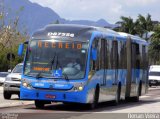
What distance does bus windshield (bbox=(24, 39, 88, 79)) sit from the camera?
68.7 ft

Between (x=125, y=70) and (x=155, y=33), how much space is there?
7024 centimetres

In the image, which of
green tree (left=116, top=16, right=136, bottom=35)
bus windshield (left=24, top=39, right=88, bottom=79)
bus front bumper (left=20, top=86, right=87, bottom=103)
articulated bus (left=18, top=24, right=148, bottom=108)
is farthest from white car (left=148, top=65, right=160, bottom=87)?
bus front bumper (left=20, top=86, right=87, bottom=103)

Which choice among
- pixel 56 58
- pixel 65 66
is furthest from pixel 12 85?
pixel 65 66

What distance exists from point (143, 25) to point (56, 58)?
253 ft

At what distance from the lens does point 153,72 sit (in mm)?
61719

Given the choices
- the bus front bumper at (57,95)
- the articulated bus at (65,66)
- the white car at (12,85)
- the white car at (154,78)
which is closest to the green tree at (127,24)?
the white car at (154,78)

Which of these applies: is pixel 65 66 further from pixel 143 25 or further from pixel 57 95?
pixel 143 25

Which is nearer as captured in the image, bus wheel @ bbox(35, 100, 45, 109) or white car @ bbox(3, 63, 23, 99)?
bus wheel @ bbox(35, 100, 45, 109)

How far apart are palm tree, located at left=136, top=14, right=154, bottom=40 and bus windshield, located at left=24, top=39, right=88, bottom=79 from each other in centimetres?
7464

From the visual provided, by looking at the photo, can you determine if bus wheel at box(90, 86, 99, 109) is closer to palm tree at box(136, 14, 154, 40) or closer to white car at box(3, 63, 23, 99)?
white car at box(3, 63, 23, 99)

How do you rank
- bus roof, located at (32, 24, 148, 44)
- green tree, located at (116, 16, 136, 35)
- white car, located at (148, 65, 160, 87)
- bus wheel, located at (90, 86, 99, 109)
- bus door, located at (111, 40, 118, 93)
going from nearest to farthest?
bus roof, located at (32, 24, 148, 44)
bus wheel, located at (90, 86, 99, 109)
bus door, located at (111, 40, 118, 93)
white car, located at (148, 65, 160, 87)
green tree, located at (116, 16, 136, 35)

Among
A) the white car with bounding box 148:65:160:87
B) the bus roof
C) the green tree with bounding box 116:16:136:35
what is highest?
the green tree with bounding box 116:16:136:35

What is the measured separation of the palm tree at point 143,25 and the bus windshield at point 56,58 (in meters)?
74.6

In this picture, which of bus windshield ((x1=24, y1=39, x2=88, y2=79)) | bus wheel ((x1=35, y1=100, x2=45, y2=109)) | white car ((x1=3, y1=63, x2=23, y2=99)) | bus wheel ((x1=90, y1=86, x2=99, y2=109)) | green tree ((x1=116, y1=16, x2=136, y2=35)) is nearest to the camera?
bus windshield ((x1=24, y1=39, x2=88, y2=79))
